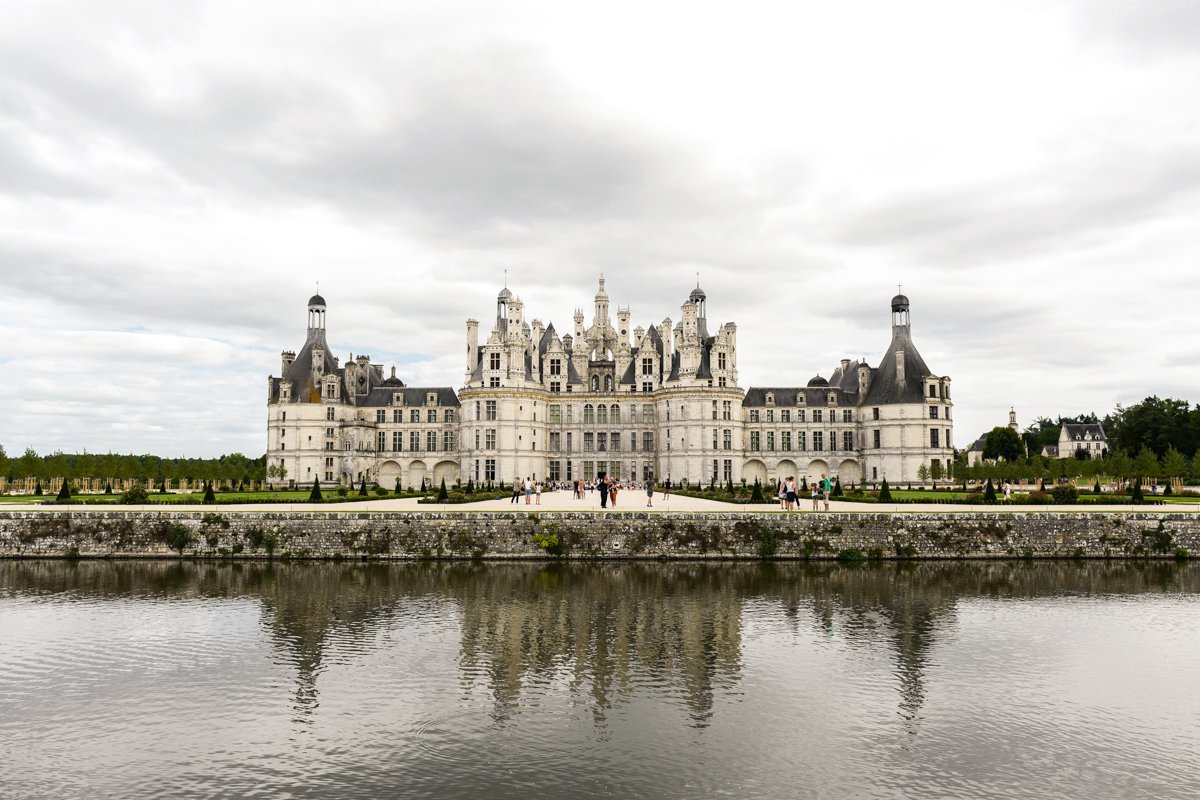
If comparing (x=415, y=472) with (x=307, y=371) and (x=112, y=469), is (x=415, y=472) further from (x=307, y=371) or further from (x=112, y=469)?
(x=112, y=469)

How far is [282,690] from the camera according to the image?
55.3 ft

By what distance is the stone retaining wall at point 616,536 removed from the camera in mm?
35625

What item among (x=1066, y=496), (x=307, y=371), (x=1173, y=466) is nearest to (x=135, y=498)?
(x=307, y=371)

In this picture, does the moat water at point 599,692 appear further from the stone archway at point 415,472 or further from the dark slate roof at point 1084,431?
the dark slate roof at point 1084,431

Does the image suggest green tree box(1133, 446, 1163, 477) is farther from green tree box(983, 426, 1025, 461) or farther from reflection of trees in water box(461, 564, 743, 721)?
green tree box(983, 426, 1025, 461)

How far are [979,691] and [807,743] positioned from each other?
5.03 m

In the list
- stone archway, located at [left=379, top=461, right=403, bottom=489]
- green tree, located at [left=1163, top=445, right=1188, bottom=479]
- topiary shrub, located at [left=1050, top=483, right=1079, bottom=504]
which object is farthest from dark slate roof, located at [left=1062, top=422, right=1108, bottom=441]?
stone archway, located at [left=379, top=461, right=403, bottom=489]

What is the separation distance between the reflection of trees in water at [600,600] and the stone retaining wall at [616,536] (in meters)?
1.28

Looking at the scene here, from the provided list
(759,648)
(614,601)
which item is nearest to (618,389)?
(614,601)

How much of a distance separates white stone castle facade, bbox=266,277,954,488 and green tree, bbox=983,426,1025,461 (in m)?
41.5

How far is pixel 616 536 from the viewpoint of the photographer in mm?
35969

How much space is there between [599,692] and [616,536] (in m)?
19.5

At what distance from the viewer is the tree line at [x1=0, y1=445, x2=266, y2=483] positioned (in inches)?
2616

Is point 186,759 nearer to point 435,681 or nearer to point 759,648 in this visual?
point 435,681
